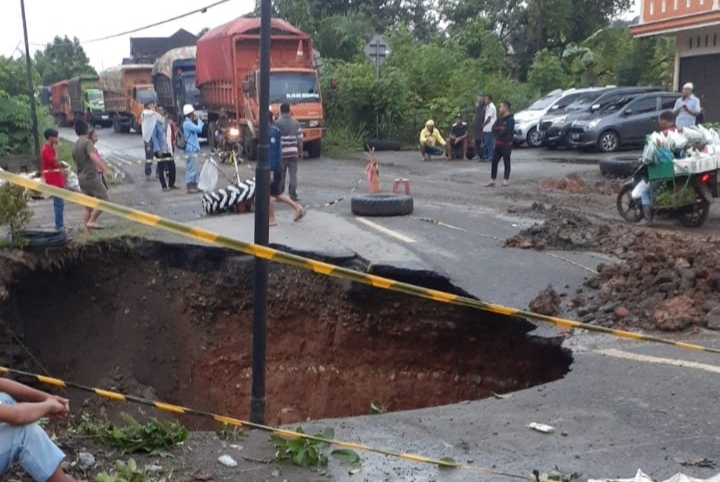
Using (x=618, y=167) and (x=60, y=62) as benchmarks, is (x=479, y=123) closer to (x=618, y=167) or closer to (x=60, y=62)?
(x=618, y=167)

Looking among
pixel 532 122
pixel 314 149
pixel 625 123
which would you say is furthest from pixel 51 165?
pixel 532 122

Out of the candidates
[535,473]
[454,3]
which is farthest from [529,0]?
[535,473]

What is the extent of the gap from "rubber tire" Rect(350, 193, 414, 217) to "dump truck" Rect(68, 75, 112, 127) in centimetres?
3407

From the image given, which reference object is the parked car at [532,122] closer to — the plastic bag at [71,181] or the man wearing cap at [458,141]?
the man wearing cap at [458,141]

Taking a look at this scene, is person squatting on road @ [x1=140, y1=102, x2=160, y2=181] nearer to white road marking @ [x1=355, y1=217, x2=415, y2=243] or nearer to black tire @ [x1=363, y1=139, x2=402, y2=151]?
white road marking @ [x1=355, y1=217, x2=415, y2=243]

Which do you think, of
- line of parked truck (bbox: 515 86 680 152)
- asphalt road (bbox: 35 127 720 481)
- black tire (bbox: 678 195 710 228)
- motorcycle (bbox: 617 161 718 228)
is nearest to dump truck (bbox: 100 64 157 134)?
line of parked truck (bbox: 515 86 680 152)

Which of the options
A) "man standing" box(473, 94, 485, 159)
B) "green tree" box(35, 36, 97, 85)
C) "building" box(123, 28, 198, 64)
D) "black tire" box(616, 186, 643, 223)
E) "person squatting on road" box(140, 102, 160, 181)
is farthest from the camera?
"green tree" box(35, 36, 97, 85)

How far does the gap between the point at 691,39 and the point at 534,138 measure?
615 cm

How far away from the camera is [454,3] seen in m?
45.9

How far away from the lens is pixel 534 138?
27.3 m

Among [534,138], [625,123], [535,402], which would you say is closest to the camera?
[535,402]

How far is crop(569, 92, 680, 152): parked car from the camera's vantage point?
78.4ft

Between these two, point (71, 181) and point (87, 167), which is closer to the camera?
point (87, 167)

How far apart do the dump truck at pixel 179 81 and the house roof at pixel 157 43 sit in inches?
690
